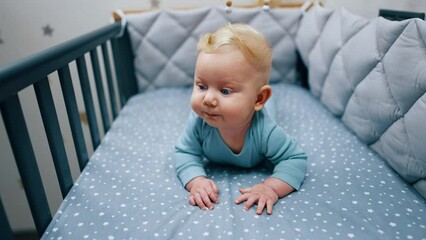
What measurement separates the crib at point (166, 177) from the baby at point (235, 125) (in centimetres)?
3

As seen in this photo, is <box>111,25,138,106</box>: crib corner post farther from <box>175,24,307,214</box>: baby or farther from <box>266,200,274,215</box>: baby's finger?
<box>266,200,274,215</box>: baby's finger

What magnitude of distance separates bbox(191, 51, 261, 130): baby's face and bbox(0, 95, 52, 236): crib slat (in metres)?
0.32

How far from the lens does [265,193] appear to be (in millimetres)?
708

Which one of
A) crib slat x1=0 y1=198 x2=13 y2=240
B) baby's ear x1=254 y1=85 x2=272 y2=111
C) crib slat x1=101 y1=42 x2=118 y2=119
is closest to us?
crib slat x1=0 y1=198 x2=13 y2=240

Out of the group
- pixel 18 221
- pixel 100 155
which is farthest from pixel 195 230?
pixel 18 221

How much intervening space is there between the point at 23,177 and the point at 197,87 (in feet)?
1.21

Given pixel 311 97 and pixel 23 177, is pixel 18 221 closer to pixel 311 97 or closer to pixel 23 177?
pixel 23 177

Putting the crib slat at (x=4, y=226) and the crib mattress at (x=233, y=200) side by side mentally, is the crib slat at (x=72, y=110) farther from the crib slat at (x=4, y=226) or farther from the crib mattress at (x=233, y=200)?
the crib slat at (x=4, y=226)

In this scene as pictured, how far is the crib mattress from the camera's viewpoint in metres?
0.63

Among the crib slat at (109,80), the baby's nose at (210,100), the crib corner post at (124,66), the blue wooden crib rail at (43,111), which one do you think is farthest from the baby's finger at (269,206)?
the crib corner post at (124,66)

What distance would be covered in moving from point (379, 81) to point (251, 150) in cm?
37

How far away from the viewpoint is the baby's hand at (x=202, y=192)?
0.70 m

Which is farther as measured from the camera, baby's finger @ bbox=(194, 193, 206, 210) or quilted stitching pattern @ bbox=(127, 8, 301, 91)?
quilted stitching pattern @ bbox=(127, 8, 301, 91)

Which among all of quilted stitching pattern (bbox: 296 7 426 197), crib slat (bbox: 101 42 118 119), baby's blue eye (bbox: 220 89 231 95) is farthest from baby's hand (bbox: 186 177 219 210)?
crib slat (bbox: 101 42 118 119)
